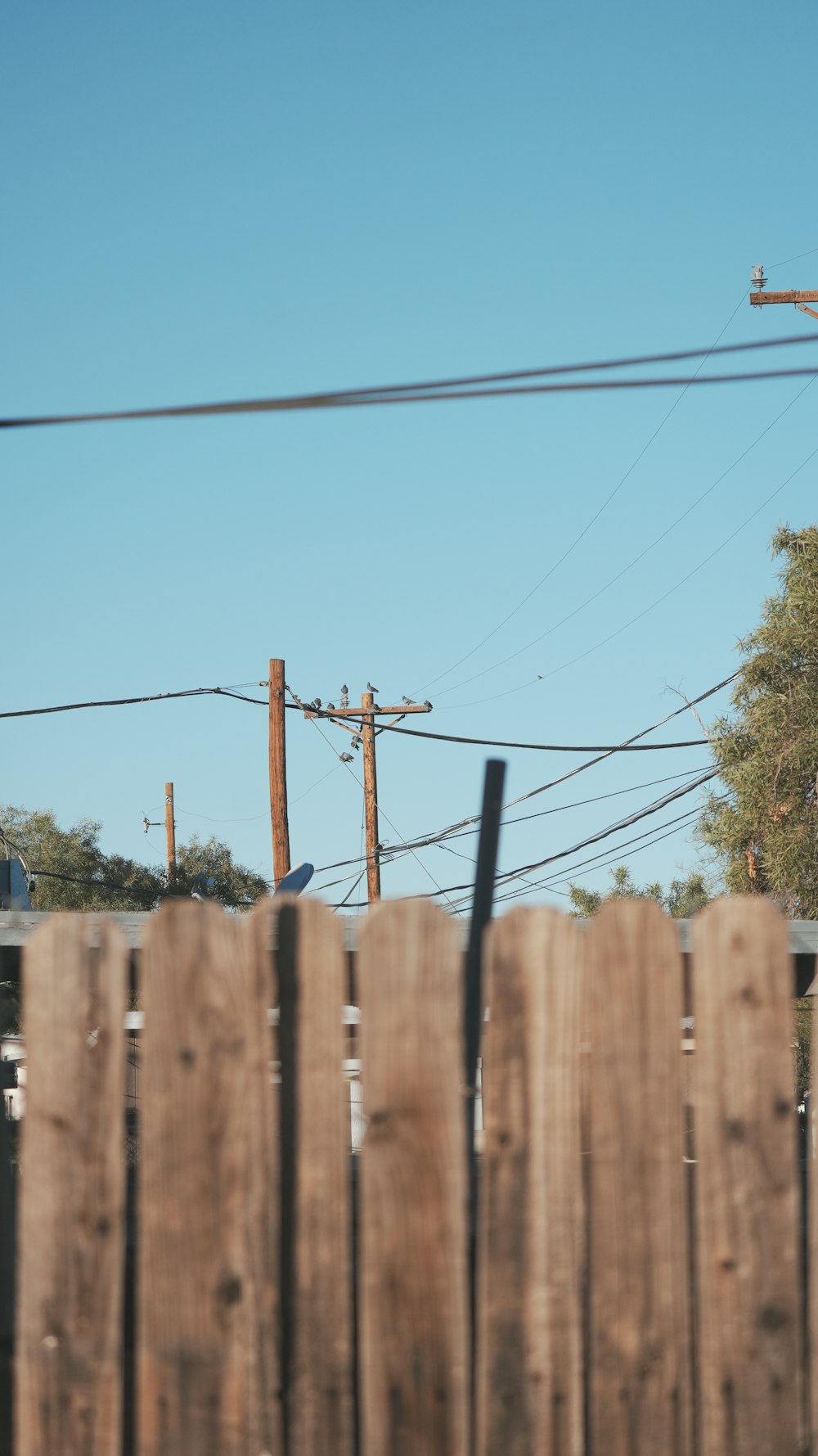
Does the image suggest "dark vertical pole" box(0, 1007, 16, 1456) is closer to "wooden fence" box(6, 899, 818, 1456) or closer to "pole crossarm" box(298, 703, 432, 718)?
"wooden fence" box(6, 899, 818, 1456)

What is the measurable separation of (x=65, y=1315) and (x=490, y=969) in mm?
902

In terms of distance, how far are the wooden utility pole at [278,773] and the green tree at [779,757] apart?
9883mm

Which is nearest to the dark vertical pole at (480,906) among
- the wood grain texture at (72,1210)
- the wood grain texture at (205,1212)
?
the wood grain texture at (205,1212)

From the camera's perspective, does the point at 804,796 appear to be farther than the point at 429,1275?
Yes

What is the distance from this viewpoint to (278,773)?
2228cm

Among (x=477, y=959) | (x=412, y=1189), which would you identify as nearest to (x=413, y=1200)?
(x=412, y=1189)

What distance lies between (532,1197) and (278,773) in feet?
66.9

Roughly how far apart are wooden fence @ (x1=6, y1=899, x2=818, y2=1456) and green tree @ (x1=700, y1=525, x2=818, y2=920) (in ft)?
79.9

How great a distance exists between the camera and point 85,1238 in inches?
79.4

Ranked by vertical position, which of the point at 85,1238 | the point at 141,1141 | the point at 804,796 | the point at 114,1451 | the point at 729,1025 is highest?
the point at 804,796

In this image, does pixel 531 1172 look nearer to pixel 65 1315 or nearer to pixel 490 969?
pixel 490 969

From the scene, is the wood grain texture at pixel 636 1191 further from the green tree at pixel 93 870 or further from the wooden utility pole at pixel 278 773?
the green tree at pixel 93 870

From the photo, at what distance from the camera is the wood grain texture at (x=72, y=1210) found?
6.56 ft

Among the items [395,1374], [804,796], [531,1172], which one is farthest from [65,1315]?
[804,796]
